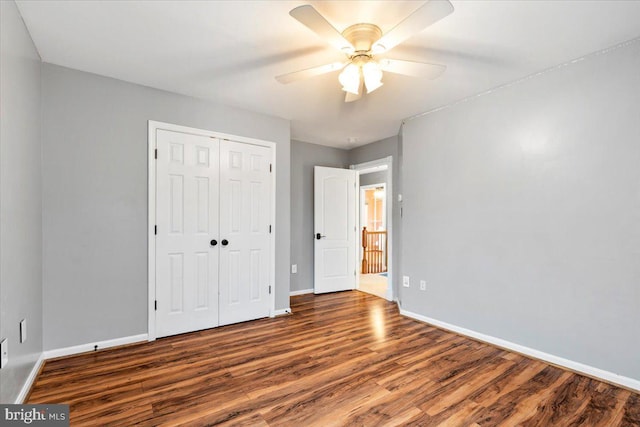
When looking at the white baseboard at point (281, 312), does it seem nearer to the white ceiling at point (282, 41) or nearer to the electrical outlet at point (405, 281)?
the electrical outlet at point (405, 281)

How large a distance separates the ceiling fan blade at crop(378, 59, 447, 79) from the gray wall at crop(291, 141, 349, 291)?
2.99m

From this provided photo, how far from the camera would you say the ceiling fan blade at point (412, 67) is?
2.04 m

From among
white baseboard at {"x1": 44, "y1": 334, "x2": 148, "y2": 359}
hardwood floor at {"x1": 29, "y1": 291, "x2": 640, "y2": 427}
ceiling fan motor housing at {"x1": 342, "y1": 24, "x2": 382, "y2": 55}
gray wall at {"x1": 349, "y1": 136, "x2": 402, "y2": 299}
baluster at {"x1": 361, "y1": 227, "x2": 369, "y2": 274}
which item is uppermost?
ceiling fan motor housing at {"x1": 342, "y1": 24, "x2": 382, "y2": 55}

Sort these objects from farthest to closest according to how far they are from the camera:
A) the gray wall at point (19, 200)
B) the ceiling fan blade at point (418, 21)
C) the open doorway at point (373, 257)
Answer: the open doorway at point (373, 257) → the gray wall at point (19, 200) → the ceiling fan blade at point (418, 21)

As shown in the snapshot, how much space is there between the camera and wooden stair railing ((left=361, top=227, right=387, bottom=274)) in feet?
22.7

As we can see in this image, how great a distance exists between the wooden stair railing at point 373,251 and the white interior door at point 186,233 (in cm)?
417

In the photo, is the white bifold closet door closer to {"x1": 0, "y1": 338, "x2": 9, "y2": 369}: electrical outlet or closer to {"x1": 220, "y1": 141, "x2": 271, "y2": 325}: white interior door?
{"x1": 220, "y1": 141, "x2": 271, "y2": 325}: white interior door

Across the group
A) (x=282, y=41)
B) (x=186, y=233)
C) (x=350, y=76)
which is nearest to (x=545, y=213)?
(x=350, y=76)

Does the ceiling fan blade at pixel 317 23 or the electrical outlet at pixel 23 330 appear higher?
the ceiling fan blade at pixel 317 23

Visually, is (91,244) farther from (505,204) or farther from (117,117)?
(505,204)

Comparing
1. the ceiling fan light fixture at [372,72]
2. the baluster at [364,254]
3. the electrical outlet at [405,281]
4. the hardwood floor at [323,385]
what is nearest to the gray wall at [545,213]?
the electrical outlet at [405,281]

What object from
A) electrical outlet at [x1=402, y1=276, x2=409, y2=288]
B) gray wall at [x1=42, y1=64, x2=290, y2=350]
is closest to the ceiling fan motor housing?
gray wall at [x1=42, y1=64, x2=290, y2=350]

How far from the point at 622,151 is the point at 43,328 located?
477cm

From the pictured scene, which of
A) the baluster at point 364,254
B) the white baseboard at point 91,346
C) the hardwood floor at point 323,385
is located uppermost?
the baluster at point 364,254
